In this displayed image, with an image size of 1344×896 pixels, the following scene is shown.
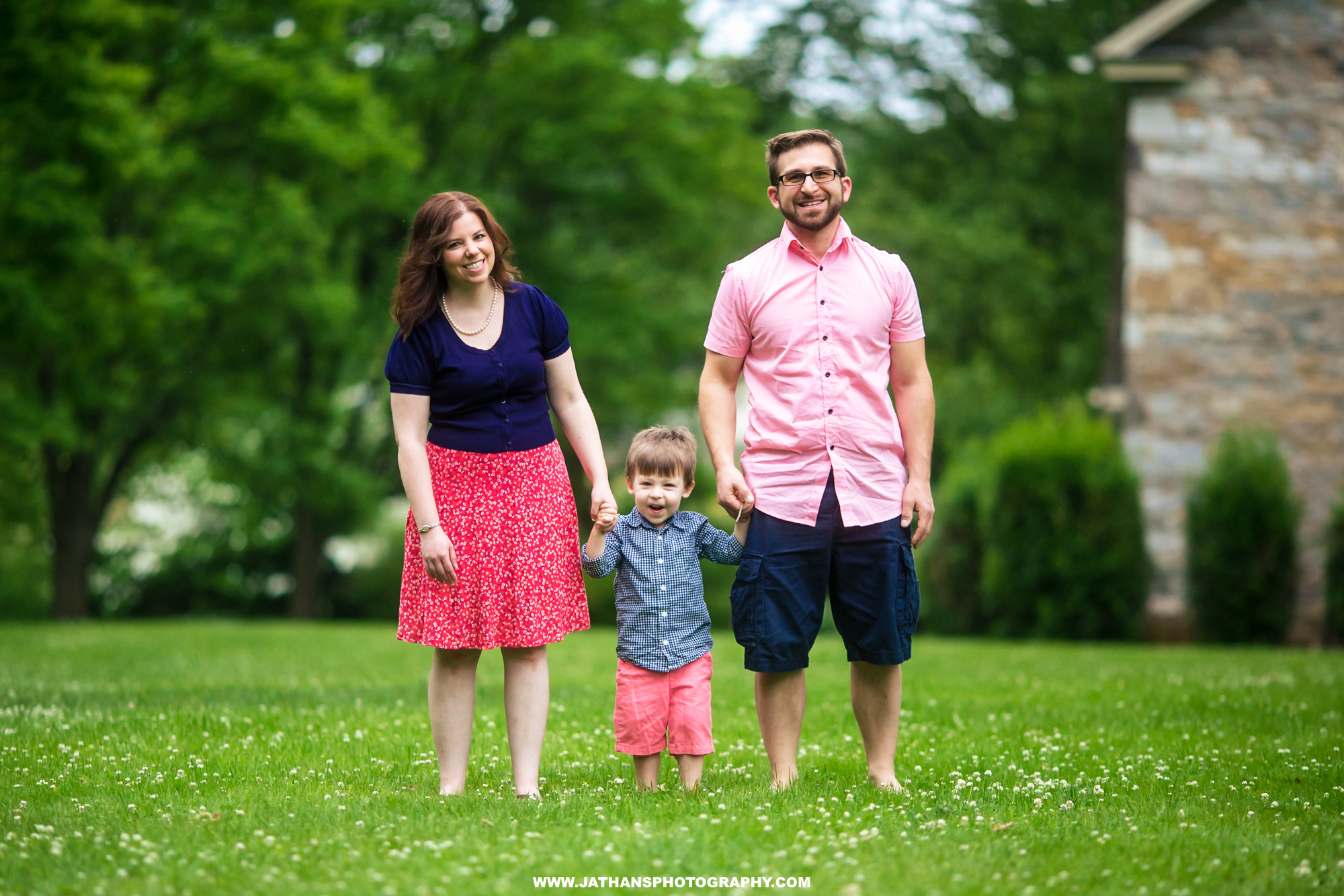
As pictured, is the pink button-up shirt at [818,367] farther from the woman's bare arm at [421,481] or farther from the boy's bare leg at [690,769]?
the woman's bare arm at [421,481]

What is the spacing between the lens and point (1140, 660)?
1000cm

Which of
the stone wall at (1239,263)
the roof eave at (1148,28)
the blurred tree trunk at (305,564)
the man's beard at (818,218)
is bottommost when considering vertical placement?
the blurred tree trunk at (305,564)

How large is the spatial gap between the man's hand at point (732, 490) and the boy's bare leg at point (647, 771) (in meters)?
0.91

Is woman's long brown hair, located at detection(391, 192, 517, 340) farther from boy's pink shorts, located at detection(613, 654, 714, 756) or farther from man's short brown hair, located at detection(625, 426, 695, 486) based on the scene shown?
boy's pink shorts, located at detection(613, 654, 714, 756)

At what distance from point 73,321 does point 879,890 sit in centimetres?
1420

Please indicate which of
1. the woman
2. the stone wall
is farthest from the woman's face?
the stone wall

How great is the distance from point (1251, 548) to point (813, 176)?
10.5m

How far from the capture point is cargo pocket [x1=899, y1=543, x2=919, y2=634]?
441cm

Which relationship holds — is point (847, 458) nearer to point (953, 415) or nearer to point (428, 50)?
point (953, 415)

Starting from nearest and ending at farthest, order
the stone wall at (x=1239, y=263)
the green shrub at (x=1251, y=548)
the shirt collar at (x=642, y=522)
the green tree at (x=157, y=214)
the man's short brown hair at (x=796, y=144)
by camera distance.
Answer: the man's short brown hair at (x=796, y=144) < the shirt collar at (x=642, y=522) < the green shrub at (x=1251, y=548) < the stone wall at (x=1239, y=263) < the green tree at (x=157, y=214)

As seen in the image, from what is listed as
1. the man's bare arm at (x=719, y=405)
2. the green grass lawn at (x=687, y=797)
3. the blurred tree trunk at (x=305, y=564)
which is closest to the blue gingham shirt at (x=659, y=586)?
the man's bare arm at (x=719, y=405)

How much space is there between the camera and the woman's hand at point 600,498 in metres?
4.31

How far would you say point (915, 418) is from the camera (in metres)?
4.48

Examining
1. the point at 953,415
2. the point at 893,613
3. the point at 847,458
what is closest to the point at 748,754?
the point at 893,613
